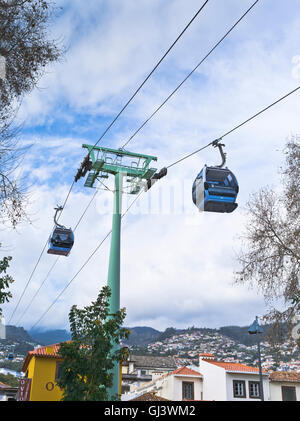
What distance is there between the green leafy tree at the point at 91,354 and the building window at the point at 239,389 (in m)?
24.0

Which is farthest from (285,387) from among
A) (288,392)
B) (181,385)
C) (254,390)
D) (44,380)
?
(44,380)

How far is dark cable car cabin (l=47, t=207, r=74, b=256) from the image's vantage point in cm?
1495

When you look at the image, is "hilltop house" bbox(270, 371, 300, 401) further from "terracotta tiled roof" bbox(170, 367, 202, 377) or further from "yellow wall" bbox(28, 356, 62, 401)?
"yellow wall" bbox(28, 356, 62, 401)

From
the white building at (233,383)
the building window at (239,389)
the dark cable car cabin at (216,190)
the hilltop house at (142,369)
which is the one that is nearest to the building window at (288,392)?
the white building at (233,383)

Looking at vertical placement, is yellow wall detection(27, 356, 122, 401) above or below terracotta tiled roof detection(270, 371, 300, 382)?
below

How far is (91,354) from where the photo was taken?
30.9ft

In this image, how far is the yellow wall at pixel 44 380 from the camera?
22688mm

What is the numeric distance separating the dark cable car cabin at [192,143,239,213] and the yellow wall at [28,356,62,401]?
58.4ft

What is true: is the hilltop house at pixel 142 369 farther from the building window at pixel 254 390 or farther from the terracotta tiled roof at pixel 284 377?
the terracotta tiled roof at pixel 284 377

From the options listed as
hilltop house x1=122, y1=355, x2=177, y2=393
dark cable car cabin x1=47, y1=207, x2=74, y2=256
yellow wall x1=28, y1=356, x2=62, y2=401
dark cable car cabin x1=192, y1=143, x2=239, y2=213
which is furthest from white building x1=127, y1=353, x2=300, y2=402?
dark cable car cabin x1=192, y1=143, x2=239, y2=213

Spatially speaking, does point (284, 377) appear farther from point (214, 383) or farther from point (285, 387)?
point (214, 383)

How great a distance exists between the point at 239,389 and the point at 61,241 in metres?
22.6

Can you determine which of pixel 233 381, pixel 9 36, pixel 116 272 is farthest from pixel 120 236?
pixel 233 381
